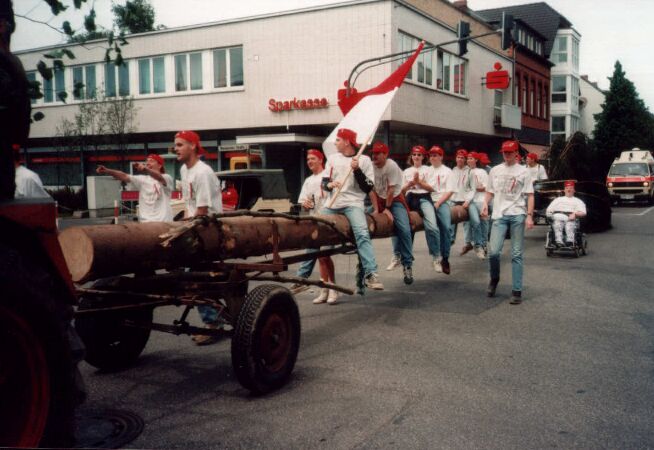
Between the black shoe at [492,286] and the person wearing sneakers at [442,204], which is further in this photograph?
the person wearing sneakers at [442,204]

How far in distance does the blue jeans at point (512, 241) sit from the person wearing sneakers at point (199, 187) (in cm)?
399

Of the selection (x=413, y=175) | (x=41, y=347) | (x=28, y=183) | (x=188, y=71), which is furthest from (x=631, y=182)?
(x=41, y=347)

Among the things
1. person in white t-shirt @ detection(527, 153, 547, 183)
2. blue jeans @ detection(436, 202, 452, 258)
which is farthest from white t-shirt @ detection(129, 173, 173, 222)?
person in white t-shirt @ detection(527, 153, 547, 183)

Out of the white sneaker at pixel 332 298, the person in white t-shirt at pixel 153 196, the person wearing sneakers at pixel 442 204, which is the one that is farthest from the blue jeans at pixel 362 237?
the person wearing sneakers at pixel 442 204

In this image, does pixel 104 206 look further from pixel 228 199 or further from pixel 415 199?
pixel 415 199

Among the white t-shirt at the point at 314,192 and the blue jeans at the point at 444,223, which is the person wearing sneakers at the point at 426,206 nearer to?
the blue jeans at the point at 444,223

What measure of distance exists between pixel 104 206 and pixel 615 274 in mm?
21966

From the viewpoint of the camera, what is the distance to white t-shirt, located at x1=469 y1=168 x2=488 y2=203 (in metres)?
12.8

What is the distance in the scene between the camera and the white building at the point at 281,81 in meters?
26.0

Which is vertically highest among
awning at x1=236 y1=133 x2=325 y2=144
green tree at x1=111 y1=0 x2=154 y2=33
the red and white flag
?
awning at x1=236 y1=133 x2=325 y2=144

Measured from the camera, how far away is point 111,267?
14.0ft

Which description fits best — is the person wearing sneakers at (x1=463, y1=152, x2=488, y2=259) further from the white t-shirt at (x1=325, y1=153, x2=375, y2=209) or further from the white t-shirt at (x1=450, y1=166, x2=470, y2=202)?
the white t-shirt at (x1=325, y1=153, x2=375, y2=209)

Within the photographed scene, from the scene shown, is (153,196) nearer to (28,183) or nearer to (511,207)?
(28,183)

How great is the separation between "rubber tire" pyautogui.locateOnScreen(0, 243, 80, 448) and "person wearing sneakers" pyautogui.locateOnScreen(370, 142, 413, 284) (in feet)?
19.8
